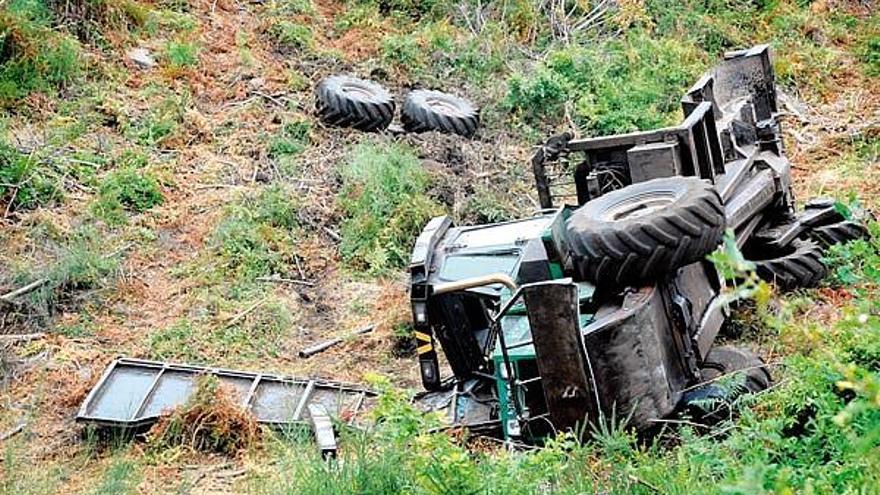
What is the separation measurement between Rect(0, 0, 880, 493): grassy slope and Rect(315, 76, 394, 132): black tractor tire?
168 mm

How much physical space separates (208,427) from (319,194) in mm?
3613

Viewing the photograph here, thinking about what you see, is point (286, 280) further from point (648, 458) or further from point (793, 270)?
point (648, 458)

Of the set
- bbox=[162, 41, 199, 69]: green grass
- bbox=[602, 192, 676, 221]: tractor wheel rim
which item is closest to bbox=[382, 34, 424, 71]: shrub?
bbox=[162, 41, 199, 69]: green grass

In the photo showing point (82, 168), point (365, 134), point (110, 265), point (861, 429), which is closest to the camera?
point (861, 429)

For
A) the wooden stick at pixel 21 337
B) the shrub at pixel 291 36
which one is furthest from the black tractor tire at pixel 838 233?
the shrub at pixel 291 36

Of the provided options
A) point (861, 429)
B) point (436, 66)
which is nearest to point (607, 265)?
point (861, 429)

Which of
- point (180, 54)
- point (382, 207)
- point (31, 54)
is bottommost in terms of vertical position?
point (382, 207)

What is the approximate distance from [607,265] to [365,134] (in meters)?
5.33

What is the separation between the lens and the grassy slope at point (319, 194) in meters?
3.26

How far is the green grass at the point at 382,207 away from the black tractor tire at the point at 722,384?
3.26 metres

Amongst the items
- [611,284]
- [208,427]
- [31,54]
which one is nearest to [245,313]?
[208,427]

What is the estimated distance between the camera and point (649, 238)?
172 inches

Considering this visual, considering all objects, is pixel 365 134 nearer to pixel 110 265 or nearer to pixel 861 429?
pixel 110 265

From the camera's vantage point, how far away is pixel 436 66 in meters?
11.1
